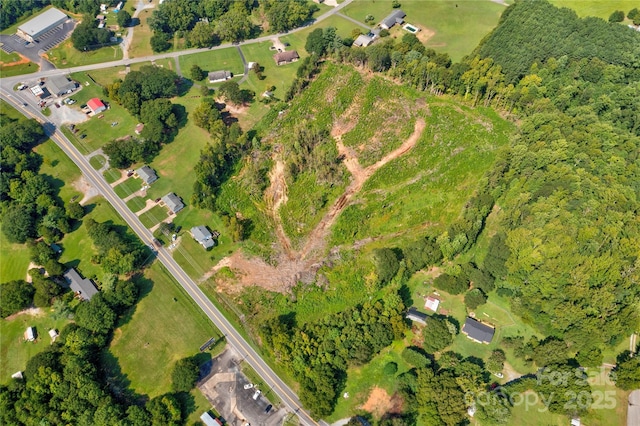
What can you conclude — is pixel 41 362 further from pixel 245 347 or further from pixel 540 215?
pixel 540 215

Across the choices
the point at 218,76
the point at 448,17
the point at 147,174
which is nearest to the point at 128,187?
the point at 147,174

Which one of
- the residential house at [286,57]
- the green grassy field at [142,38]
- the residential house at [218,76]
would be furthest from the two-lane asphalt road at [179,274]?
the residential house at [286,57]

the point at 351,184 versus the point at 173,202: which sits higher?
the point at 351,184

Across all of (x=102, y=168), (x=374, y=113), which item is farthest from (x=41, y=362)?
(x=374, y=113)

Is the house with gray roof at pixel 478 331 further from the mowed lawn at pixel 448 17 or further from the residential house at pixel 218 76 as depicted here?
the residential house at pixel 218 76

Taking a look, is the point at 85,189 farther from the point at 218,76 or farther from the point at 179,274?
the point at 218,76
